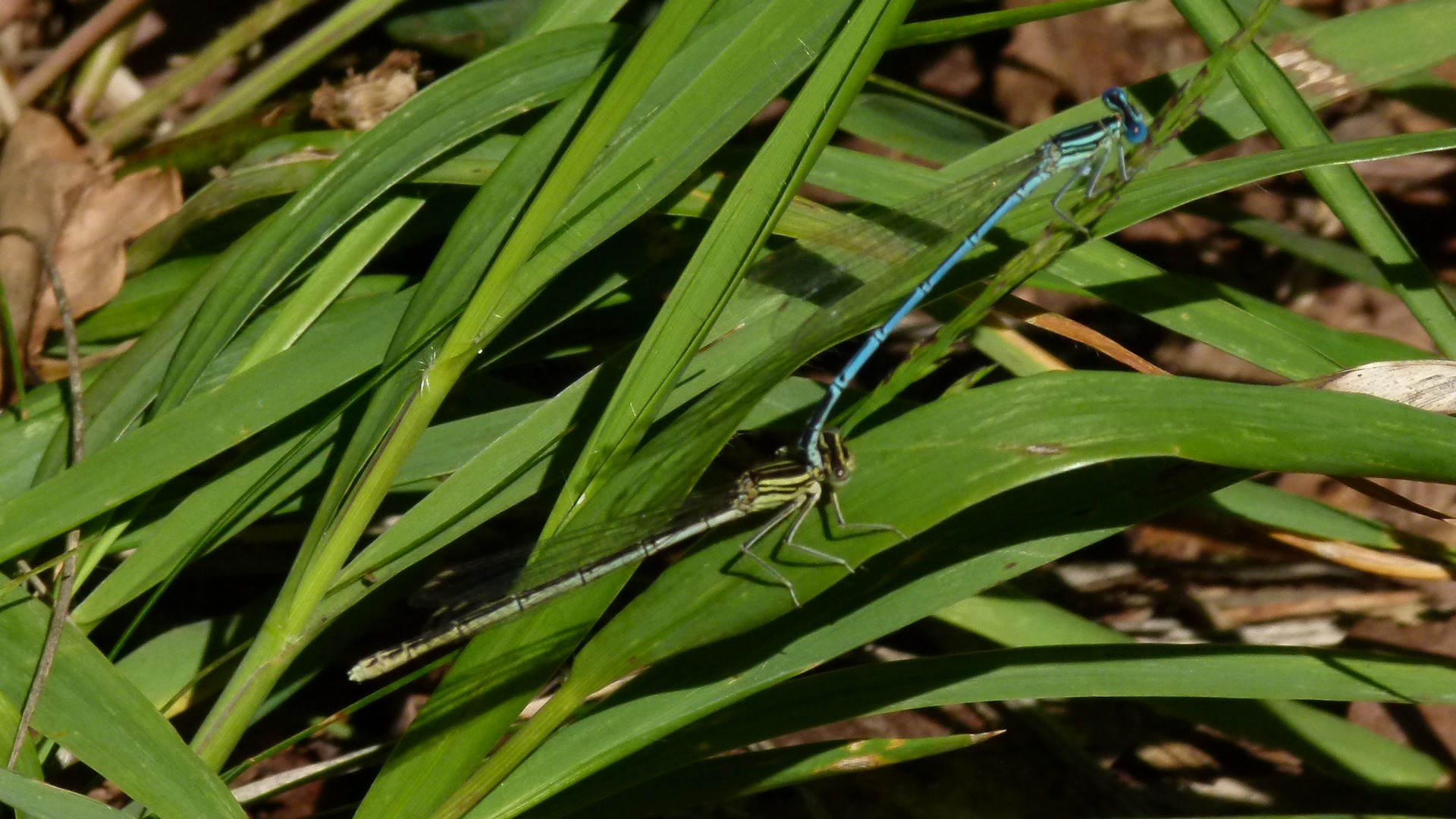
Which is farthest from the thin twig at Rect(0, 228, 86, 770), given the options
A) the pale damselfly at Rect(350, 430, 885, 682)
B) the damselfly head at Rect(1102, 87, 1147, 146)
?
the damselfly head at Rect(1102, 87, 1147, 146)

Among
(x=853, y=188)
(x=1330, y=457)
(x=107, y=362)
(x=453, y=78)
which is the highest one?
(x=453, y=78)

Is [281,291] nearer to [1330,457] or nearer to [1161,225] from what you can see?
[1330,457]

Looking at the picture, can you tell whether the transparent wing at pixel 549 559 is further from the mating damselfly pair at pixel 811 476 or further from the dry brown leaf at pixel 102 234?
the dry brown leaf at pixel 102 234

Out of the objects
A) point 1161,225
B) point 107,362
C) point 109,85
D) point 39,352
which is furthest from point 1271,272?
point 109,85

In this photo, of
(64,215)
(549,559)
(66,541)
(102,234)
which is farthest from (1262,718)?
(64,215)

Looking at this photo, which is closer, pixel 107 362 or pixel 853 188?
pixel 853 188

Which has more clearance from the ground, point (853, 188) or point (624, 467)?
point (853, 188)

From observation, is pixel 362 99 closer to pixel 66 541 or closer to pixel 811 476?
pixel 66 541
